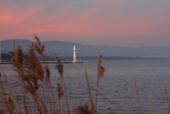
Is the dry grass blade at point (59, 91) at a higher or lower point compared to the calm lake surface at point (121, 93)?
higher

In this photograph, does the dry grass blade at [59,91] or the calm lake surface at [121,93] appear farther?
the calm lake surface at [121,93]

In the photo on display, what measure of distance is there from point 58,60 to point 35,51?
19cm

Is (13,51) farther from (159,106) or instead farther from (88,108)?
(159,106)

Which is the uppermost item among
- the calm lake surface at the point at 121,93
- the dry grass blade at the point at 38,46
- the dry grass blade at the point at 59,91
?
the dry grass blade at the point at 38,46

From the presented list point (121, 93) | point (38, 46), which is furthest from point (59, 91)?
point (121, 93)

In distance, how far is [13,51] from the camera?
9.62 ft

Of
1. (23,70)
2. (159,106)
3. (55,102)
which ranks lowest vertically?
(159,106)

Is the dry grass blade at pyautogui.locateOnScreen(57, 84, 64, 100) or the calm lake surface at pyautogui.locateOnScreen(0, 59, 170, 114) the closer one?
the dry grass blade at pyautogui.locateOnScreen(57, 84, 64, 100)

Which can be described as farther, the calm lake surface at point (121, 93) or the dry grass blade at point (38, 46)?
the calm lake surface at point (121, 93)

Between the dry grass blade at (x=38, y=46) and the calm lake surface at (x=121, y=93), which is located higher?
the dry grass blade at (x=38, y=46)

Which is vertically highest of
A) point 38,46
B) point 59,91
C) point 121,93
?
point 38,46

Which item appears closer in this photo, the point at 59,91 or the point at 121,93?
the point at 59,91

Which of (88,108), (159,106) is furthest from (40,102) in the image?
(159,106)

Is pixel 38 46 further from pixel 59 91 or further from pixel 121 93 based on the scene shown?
pixel 121 93
